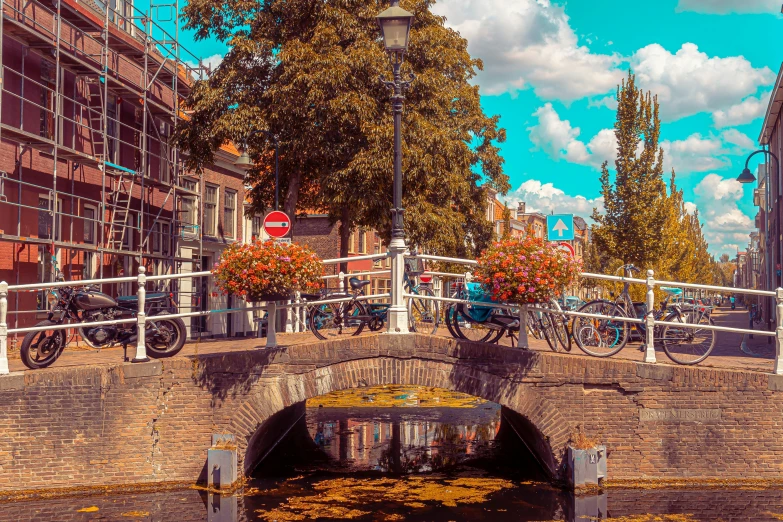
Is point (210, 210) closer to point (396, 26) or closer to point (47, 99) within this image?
point (47, 99)

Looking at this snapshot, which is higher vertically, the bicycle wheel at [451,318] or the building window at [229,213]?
the building window at [229,213]

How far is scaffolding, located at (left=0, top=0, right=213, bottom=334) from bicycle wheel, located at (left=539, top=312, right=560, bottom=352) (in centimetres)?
949

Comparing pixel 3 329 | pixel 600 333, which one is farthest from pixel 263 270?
pixel 600 333

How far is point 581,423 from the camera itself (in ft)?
35.0

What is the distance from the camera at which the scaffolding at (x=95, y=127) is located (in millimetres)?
16719

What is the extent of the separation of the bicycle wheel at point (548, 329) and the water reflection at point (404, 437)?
2.19 meters

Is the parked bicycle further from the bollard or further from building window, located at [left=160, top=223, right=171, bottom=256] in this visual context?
building window, located at [left=160, top=223, right=171, bottom=256]

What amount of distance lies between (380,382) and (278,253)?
209 centimetres

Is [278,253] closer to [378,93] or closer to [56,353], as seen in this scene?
[56,353]

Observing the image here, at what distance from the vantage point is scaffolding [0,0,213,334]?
1672cm

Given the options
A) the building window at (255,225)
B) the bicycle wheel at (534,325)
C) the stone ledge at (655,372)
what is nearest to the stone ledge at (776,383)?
the stone ledge at (655,372)

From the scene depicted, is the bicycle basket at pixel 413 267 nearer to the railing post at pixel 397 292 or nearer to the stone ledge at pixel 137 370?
the railing post at pixel 397 292

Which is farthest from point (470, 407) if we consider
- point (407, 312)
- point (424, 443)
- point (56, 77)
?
point (56, 77)

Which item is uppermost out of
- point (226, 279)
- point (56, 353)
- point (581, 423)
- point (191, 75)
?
point (191, 75)
